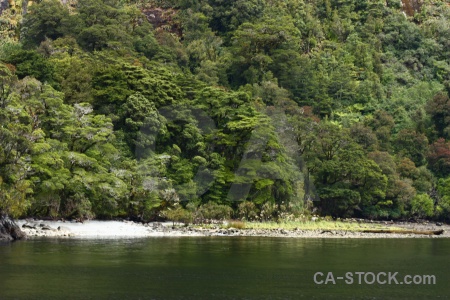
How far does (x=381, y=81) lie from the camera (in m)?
124

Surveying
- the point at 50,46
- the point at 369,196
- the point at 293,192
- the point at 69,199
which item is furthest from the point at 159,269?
the point at 50,46

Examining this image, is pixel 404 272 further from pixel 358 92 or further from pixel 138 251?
pixel 358 92

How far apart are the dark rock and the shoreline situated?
1.73m

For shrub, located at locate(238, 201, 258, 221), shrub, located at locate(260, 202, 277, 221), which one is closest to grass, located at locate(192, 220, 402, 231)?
shrub, located at locate(260, 202, 277, 221)

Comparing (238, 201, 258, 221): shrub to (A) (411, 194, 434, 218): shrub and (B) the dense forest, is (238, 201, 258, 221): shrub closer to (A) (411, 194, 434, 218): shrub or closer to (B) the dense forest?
(B) the dense forest

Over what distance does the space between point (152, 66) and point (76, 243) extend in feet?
138

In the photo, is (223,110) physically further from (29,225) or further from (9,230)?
(9,230)

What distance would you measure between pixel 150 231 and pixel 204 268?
23.0m

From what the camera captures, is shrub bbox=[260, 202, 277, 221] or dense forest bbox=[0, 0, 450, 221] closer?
dense forest bbox=[0, 0, 450, 221]

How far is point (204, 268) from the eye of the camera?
145ft

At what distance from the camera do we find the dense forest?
66.9 meters

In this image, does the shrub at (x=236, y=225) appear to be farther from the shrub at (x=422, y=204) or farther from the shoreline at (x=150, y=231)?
the shrub at (x=422, y=204)

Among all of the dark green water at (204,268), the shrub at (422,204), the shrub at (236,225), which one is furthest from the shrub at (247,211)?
the shrub at (422,204)

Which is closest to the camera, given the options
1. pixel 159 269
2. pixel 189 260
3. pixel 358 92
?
pixel 159 269
